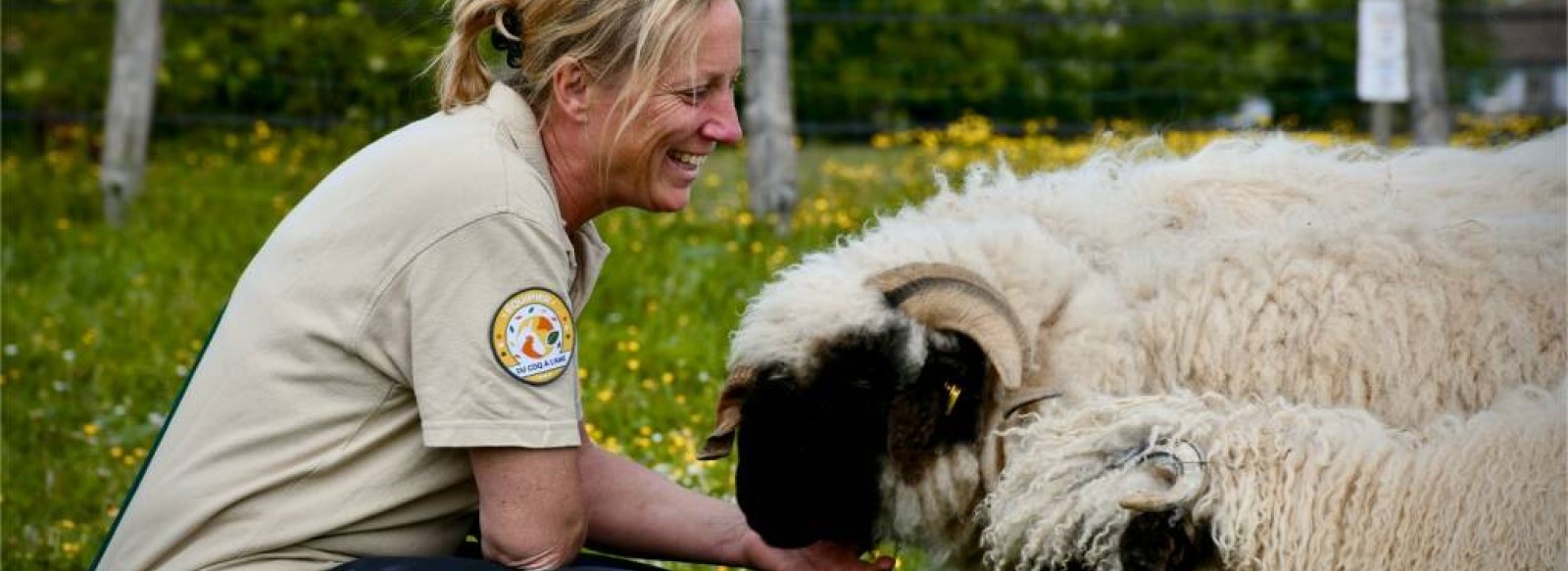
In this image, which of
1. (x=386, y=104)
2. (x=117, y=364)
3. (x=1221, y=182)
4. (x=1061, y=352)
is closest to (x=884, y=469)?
(x=1061, y=352)

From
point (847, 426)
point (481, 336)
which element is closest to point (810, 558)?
point (847, 426)

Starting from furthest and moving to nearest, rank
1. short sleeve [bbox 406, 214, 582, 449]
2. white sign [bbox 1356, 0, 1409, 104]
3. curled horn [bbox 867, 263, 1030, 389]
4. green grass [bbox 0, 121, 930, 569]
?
1. white sign [bbox 1356, 0, 1409, 104]
2. green grass [bbox 0, 121, 930, 569]
3. curled horn [bbox 867, 263, 1030, 389]
4. short sleeve [bbox 406, 214, 582, 449]

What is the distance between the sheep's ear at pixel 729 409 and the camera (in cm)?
414

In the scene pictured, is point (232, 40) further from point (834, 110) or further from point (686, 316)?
point (686, 316)

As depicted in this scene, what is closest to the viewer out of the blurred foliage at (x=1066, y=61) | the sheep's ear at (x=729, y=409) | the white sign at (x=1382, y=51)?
the sheep's ear at (x=729, y=409)

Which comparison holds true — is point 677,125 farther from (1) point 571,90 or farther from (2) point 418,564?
(2) point 418,564

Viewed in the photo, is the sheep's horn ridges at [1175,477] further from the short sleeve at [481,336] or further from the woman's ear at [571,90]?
the woman's ear at [571,90]

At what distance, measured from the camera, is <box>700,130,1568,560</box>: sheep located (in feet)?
13.0

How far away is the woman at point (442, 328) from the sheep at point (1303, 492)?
93cm

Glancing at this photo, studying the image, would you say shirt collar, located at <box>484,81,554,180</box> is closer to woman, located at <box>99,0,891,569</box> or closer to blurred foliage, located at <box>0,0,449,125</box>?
woman, located at <box>99,0,891,569</box>

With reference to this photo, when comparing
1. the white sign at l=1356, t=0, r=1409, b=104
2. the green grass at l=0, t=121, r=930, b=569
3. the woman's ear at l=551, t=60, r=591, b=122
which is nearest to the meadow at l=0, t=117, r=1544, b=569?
the green grass at l=0, t=121, r=930, b=569

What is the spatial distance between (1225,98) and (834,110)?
161 inches

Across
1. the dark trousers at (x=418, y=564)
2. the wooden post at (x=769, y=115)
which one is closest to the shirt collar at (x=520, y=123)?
the dark trousers at (x=418, y=564)

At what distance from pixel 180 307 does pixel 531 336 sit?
5119 millimetres
